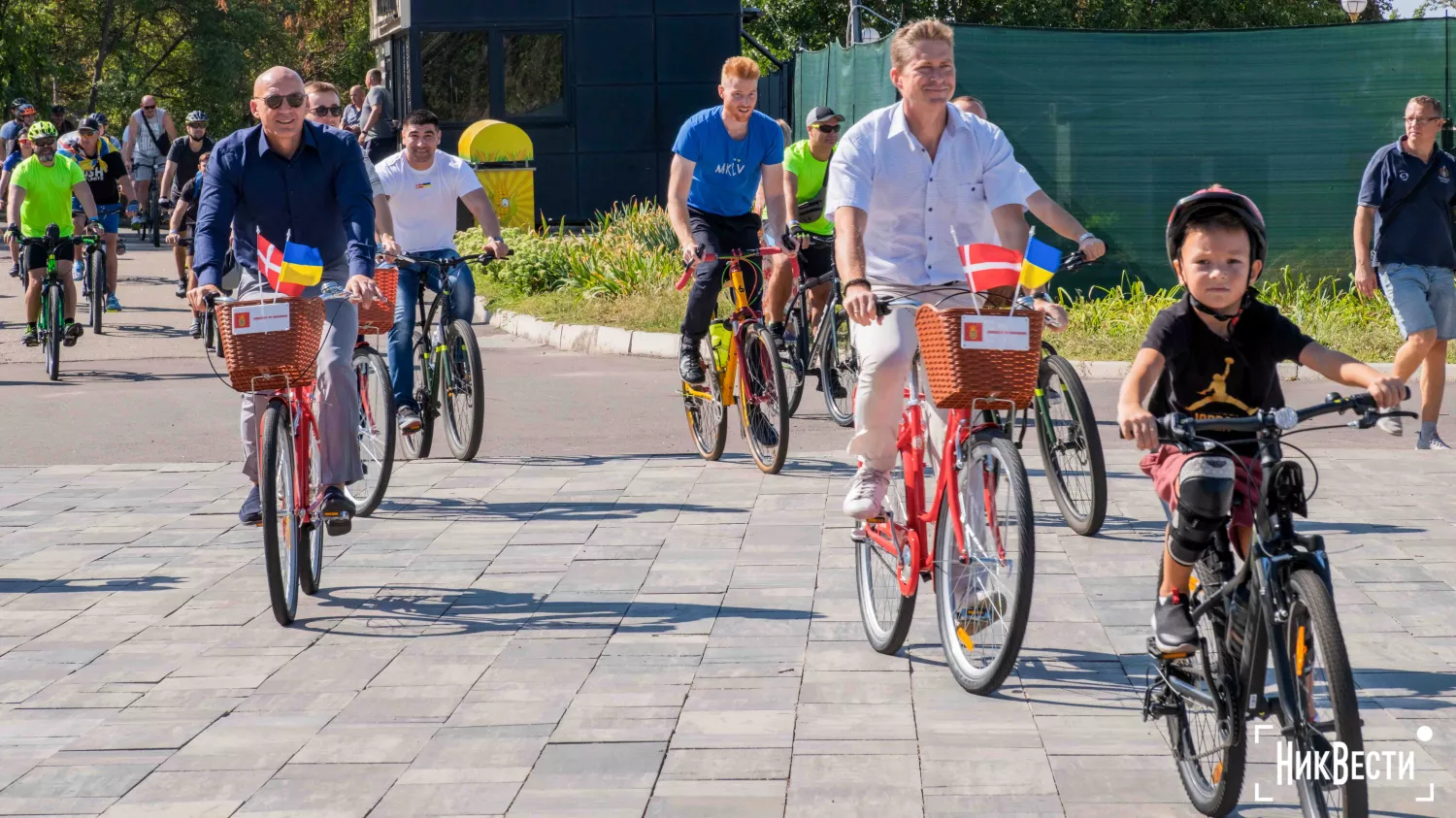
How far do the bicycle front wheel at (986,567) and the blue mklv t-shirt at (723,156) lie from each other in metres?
4.40

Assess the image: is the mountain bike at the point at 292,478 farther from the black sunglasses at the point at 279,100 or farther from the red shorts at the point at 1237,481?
the red shorts at the point at 1237,481

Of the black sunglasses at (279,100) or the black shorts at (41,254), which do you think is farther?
the black shorts at (41,254)

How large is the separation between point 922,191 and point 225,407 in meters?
7.53

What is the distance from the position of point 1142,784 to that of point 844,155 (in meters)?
2.33

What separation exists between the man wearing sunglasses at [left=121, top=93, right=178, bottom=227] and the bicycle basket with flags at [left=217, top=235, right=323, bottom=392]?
20436 mm

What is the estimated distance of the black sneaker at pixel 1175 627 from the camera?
12.7 feet

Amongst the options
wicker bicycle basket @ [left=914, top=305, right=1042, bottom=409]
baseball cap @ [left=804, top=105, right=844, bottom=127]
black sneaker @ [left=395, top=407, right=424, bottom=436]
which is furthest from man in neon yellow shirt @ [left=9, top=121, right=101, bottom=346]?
wicker bicycle basket @ [left=914, top=305, right=1042, bottom=409]

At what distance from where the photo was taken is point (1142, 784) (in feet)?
13.7

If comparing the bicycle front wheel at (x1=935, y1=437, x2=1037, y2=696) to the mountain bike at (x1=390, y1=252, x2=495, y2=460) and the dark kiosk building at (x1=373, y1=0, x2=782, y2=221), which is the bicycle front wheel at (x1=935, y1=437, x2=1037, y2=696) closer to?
the mountain bike at (x1=390, y1=252, x2=495, y2=460)

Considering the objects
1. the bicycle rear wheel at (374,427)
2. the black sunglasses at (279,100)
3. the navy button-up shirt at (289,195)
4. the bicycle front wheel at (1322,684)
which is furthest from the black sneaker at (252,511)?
the bicycle front wheel at (1322,684)

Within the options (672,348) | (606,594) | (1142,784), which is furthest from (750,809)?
(672,348)

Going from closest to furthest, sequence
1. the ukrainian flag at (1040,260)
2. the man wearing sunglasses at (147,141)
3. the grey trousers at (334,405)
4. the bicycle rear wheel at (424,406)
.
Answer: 1. the ukrainian flag at (1040,260)
2. the grey trousers at (334,405)
3. the bicycle rear wheel at (424,406)
4. the man wearing sunglasses at (147,141)

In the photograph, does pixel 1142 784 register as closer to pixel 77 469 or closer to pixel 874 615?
pixel 874 615

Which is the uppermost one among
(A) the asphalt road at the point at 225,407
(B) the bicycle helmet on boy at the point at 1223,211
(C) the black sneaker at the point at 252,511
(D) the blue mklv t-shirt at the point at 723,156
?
(D) the blue mklv t-shirt at the point at 723,156
